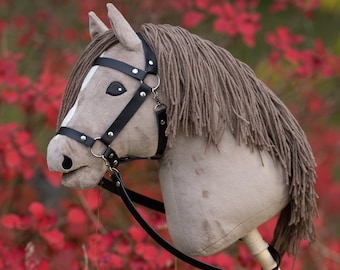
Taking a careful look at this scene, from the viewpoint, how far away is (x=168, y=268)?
1967 millimetres

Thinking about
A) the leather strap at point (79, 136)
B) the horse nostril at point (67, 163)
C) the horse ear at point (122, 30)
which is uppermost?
the horse ear at point (122, 30)

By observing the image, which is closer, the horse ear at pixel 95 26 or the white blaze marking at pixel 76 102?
the white blaze marking at pixel 76 102

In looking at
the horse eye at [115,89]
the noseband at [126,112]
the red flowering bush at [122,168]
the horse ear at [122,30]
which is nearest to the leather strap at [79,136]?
the noseband at [126,112]

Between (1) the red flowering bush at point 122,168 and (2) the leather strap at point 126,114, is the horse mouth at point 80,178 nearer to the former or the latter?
(2) the leather strap at point 126,114

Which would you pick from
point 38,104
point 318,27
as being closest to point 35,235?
point 38,104

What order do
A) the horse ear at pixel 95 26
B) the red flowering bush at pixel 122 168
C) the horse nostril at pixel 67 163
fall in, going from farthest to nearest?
the red flowering bush at pixel 122 168
the horse ear at pixel 95 26
the horse nostril at pixel 67 163

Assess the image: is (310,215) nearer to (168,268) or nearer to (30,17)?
(168,268)

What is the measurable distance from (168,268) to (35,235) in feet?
1.86

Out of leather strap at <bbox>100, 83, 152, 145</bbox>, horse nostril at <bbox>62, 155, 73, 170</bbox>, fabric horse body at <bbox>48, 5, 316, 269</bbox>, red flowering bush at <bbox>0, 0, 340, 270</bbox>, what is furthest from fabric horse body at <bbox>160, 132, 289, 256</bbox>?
red flowering bush at <bbox>0, 0, 340, 270</bbox>

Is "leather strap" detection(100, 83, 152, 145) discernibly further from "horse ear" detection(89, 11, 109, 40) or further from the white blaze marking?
"horse ear" detection(89, 11, 109, 40)

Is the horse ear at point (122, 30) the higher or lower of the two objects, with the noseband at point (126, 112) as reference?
higher

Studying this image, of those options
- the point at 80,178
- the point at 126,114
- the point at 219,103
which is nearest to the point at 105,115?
the point at 126,114

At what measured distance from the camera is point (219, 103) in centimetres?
142

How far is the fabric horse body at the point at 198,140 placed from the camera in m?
1.40
